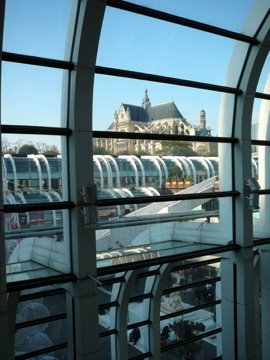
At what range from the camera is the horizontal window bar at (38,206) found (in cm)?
639

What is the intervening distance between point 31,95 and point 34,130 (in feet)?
2.32

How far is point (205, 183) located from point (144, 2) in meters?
4.31

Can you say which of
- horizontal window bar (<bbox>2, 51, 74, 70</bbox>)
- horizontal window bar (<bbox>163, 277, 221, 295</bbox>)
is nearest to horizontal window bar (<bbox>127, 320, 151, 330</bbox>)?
horizontal window bar (<bbox>163, 277, 221, 295</bbox>)

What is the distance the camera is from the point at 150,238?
8.95m

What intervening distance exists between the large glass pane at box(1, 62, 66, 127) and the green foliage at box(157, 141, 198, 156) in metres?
2.59

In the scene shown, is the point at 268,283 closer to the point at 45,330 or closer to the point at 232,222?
the point at 232,222

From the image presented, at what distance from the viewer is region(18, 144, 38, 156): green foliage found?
6.80m

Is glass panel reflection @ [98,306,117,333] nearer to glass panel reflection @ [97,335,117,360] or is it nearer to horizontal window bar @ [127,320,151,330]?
glass panel reflection @ [97,335,117,360]

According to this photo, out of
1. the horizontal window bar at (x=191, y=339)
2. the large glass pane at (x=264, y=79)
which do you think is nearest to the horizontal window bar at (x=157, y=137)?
the large glass pane at (x=264, y=79)

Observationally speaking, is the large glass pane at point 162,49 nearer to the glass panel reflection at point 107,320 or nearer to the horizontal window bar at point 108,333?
the glass panel reflection at point 107,320

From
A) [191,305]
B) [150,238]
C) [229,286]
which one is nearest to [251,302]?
[229,286]

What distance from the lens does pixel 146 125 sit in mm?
8328

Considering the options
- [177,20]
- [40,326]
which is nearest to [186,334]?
[40,326]

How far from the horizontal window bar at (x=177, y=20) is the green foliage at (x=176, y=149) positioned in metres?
2.48
